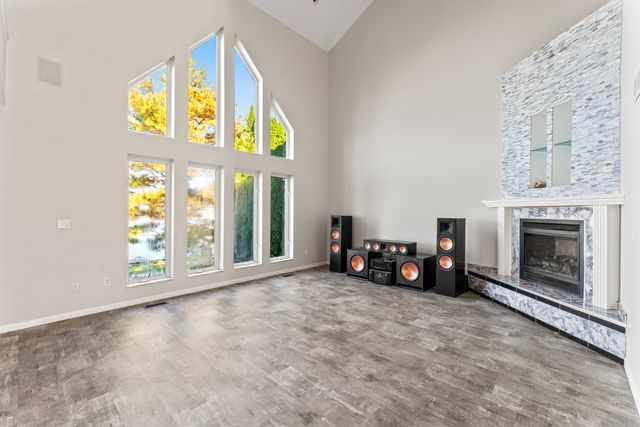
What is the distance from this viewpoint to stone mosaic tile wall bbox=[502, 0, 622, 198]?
9.68ft

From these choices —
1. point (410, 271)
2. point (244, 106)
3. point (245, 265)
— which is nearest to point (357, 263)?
point (410, 271)

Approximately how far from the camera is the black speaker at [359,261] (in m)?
5.47

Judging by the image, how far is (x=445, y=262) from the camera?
4422 millimetres

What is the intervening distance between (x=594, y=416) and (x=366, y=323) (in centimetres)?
192

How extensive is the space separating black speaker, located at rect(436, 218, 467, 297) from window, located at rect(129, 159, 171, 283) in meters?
4.18

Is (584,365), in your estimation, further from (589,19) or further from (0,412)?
(0,412)

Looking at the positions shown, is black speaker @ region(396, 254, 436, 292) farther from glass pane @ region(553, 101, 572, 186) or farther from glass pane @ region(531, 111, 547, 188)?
glass pane @ region(553, 101, 572, 186)

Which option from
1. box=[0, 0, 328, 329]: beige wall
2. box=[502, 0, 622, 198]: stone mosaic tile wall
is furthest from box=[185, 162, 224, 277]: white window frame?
box=[502, 0, 622, 198]: stone mosaic tile wall

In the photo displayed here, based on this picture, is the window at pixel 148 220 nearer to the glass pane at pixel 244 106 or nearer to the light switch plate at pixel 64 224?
the light switch plate at pixel 64 224

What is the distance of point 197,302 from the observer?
4.12 meters

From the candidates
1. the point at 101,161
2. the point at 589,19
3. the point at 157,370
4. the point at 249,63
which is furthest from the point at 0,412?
the point at 589,19

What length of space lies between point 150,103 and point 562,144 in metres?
5.50

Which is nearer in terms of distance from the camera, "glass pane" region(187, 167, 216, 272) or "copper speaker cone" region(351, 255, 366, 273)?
"glass pane" region(187, 167, 216, 272)

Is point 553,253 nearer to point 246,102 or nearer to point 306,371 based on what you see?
point 306,371
